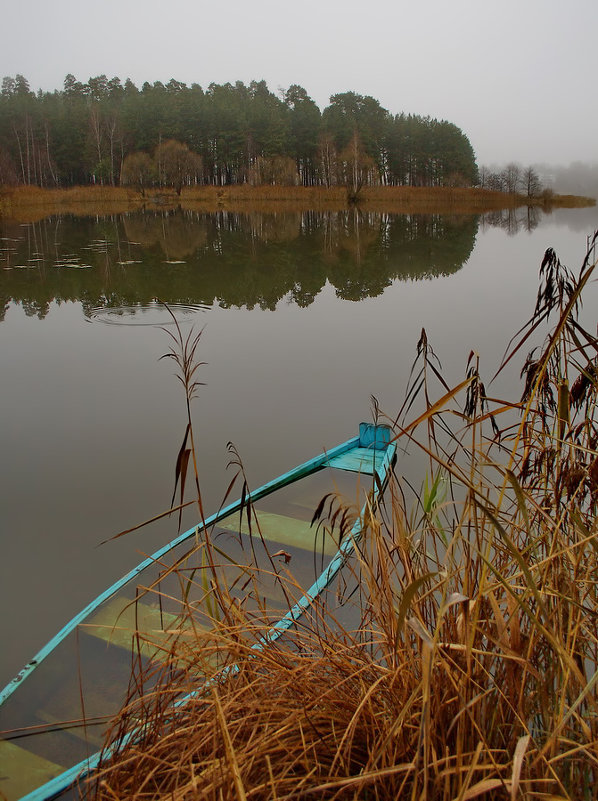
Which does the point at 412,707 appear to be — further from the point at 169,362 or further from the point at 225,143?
the point at 225,143

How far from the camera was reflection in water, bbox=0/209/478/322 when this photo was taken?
1041 centimetres

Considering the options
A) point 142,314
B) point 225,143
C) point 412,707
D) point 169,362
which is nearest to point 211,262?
point 142,314

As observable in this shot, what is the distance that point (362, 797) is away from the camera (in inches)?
50.1

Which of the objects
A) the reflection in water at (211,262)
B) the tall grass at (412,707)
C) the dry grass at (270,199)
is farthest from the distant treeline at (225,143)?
the tall grass at (412,707)

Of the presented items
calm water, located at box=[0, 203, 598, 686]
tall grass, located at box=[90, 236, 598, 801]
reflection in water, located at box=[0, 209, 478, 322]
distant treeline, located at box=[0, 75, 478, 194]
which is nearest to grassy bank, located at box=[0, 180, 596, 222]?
distant treeline, located at box=[0, 75, 478, 194]

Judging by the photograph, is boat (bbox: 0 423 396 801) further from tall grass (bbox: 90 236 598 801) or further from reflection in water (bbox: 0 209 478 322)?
reflection in water (bbox: 0 209 478 322)

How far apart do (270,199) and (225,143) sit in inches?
435

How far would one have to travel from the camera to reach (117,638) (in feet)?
8.13

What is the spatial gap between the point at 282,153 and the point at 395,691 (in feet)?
159

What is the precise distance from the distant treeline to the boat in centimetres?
3758

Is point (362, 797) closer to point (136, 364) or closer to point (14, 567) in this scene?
point (14, 567)

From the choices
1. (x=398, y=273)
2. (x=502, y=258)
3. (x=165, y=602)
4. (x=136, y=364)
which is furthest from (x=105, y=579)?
(x=502, y=258)

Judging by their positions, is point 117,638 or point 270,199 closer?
point 117,638

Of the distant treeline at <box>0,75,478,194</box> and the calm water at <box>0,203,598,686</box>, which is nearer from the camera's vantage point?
the calm water at <box>0,203,598,686</box>
